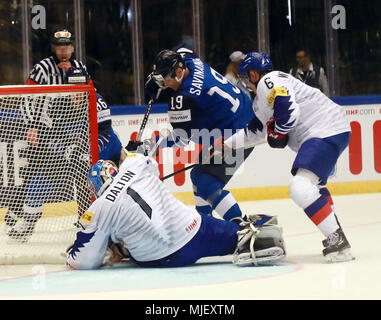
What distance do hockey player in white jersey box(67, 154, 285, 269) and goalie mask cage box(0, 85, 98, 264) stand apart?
65 cm

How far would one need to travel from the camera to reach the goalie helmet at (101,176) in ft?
14.5

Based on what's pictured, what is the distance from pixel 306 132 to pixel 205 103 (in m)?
0.76

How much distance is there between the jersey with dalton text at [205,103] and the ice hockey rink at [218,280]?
0.77m

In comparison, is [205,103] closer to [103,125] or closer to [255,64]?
[255,64]

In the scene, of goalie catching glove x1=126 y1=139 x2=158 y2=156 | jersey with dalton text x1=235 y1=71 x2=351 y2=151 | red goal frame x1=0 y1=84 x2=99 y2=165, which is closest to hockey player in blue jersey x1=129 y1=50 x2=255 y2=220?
goalie catching glove x1=126 y1=139 x2=158 y2=156

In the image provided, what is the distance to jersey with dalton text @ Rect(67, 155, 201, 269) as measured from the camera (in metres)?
4.34

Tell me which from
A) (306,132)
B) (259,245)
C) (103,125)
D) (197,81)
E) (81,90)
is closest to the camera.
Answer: (259,245)

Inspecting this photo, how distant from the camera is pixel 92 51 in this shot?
27.8 ft

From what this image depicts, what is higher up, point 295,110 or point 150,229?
point 295,110

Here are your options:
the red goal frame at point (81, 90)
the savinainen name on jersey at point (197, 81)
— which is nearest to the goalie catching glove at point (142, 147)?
the red goal frame at point (81, 90)

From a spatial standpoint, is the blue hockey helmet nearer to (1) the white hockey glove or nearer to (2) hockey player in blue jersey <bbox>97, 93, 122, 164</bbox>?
(1) the white hockey glove

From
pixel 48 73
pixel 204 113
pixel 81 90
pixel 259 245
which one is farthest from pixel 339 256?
pixel 48 73

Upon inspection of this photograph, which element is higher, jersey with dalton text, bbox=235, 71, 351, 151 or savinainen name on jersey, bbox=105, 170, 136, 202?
jersey with dalton text, bbox=235, 71, 351, 151

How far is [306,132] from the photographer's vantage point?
15.6 ft
